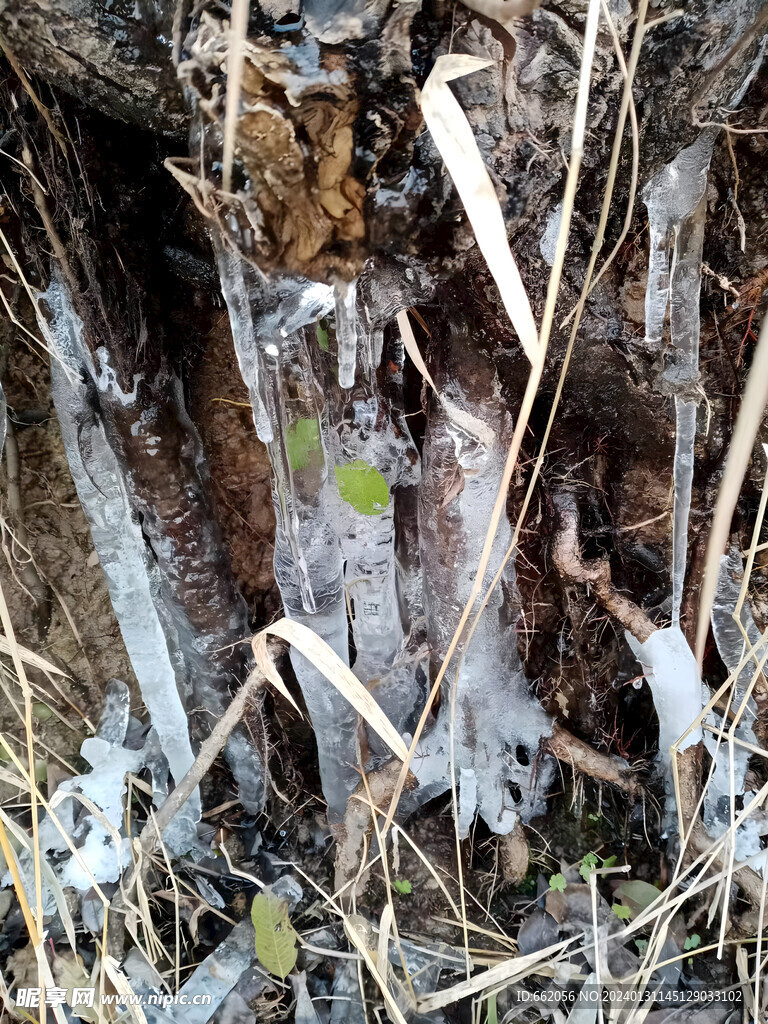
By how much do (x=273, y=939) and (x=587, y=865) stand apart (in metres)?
0.72

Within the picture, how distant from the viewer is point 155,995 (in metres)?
1.27

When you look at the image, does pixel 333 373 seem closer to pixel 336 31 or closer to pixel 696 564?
pixel 336 31

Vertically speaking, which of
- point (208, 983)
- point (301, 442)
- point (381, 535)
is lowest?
point (208, 983)

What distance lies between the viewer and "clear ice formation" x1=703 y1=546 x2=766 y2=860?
117 centimetres

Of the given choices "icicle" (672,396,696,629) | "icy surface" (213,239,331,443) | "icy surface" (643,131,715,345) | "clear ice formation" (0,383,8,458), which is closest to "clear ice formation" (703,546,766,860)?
"icicle" (672,396,696,629)

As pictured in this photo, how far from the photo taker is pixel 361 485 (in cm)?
114

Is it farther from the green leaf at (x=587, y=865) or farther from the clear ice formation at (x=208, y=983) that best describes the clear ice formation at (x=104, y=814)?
the green leaf at (x=587, y=865)

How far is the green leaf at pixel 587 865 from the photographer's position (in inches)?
52.7

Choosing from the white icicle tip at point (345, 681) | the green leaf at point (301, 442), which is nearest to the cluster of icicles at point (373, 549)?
the green leaf at point (301, 442)

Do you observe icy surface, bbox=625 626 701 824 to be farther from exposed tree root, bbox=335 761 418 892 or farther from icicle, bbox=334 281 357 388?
icicle, bbox=334 281 357 388

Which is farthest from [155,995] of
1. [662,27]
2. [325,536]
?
[662,27]

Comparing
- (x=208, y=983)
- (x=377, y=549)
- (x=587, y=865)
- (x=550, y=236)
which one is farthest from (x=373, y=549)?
(x=208, y=983)

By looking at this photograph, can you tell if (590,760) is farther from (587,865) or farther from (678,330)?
(678,330)

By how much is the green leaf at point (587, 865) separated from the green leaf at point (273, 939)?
2.17 ft
